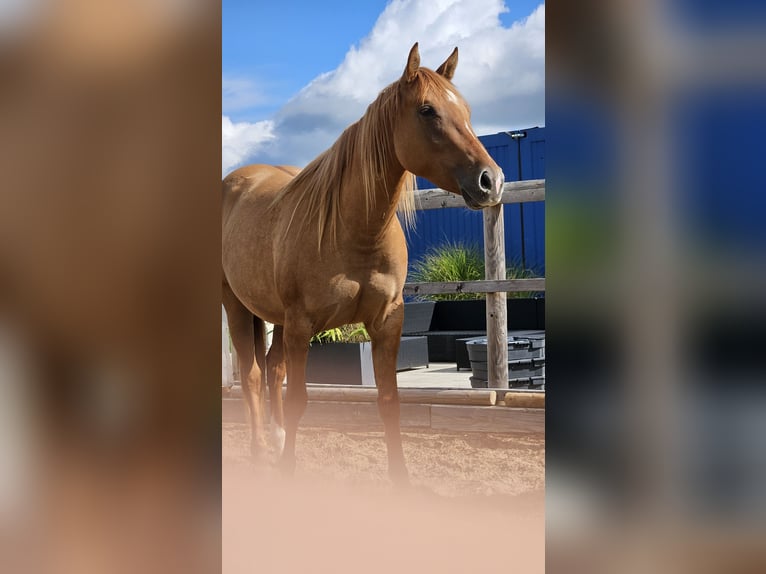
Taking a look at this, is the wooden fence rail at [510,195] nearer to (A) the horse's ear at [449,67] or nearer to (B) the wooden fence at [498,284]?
(B) the wooden fence at [498,284]

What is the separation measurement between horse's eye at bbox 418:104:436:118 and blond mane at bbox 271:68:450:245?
0.05m

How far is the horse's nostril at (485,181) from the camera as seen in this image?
2.56 meters

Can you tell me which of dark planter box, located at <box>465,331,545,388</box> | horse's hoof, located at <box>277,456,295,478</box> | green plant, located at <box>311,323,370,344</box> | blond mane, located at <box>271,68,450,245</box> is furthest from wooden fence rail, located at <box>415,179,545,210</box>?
horse's hoof, located at <box>277,456,295,478</box>

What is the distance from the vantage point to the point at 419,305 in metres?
8.01

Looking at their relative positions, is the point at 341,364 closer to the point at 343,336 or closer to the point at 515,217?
the point at 343,336

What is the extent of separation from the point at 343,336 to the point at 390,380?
10.0 feet

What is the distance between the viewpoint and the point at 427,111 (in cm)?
271

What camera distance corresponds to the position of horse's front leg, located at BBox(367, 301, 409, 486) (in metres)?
3.15

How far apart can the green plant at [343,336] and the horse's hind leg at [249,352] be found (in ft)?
4.97

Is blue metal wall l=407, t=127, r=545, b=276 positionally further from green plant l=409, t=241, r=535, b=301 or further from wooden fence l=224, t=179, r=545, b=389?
wooden fence l=224, t=179, r=545, b=389
